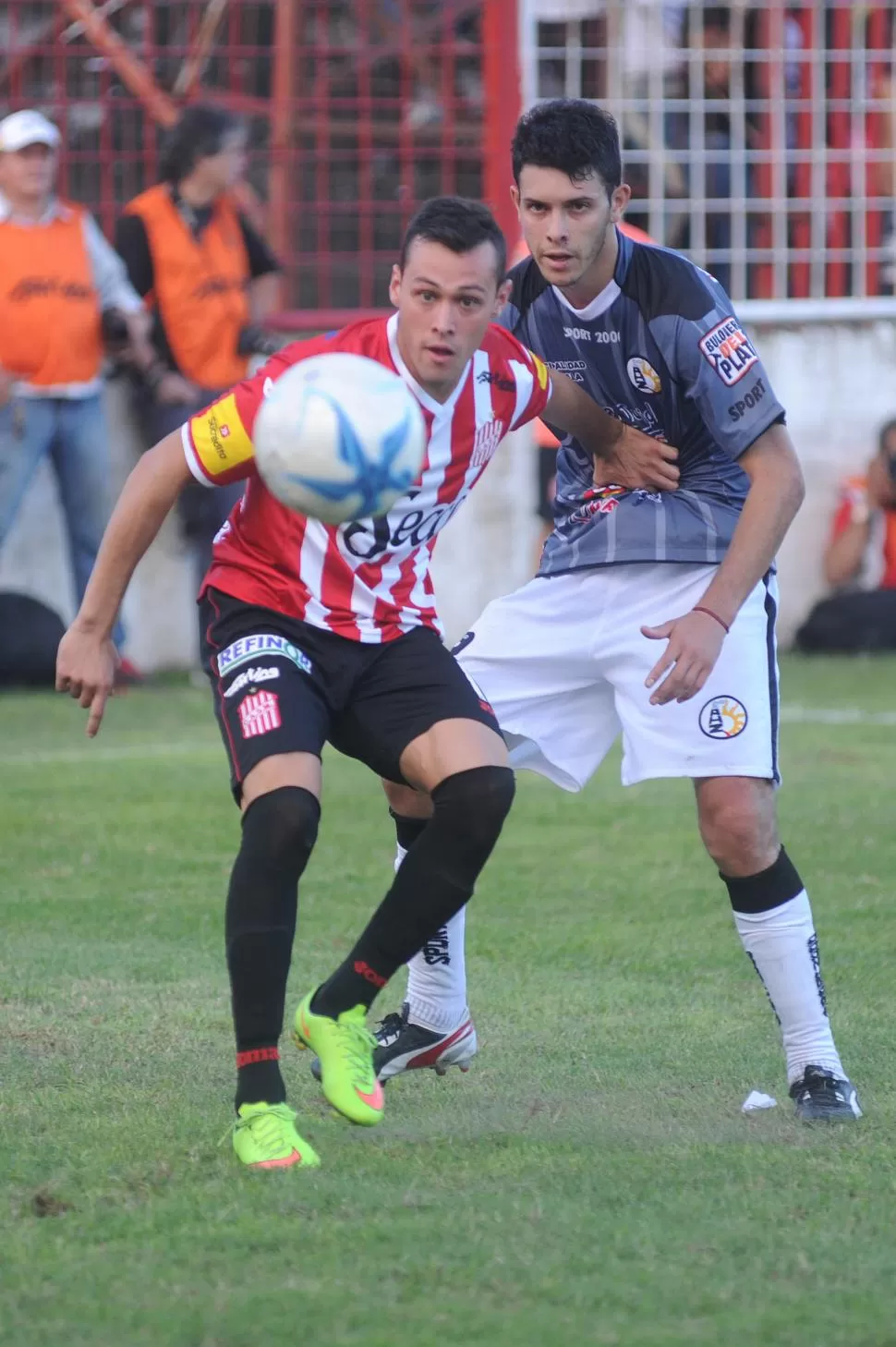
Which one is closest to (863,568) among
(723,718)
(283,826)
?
(723,718)

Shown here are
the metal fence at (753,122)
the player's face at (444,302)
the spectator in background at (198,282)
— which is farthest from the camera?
the metal fence at (753,122)

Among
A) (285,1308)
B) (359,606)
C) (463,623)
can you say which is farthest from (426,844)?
(463,623)

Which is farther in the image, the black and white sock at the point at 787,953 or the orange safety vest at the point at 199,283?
the orange safety vest at the point at 199,283

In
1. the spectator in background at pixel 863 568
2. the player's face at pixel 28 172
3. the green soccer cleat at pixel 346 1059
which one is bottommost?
the spectator in background at pixel 863 568

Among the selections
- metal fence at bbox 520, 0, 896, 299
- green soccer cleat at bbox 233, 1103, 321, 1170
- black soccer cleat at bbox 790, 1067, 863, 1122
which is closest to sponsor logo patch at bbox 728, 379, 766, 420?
black soccer cleat at bbox 790, 1067, 863, 1122

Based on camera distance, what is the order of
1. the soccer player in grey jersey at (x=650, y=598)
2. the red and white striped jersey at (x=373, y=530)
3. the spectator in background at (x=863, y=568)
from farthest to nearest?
the spectator in background at (x=863, y=568) < the soccer player in grey jersey at (x=650, y=598) < the red and white striped jersey at (x=373, y=530)

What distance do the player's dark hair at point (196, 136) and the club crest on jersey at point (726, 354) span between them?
21.7ft

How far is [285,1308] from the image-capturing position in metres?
3.19

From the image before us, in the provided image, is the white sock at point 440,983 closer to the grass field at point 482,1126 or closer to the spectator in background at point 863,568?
the grass field at point 482,1126

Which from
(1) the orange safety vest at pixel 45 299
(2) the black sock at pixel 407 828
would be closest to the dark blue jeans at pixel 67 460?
(1) the orange safety vest at pixel 45 299

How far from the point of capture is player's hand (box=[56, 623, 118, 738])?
13.7ft

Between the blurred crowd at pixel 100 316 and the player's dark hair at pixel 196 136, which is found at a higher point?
the player's dark hair at pixel 196 136

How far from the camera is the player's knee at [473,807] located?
13.6 feet

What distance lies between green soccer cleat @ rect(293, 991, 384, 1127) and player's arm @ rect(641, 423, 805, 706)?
2.89ft
